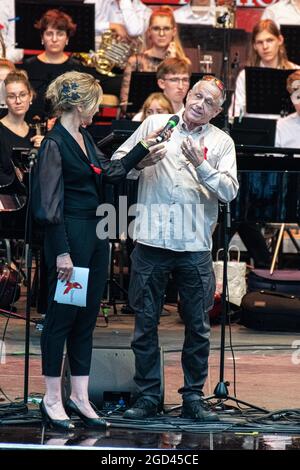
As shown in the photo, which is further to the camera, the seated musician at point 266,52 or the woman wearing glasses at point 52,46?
the seated musician at point 266,52

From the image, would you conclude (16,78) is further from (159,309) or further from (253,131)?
(159,309)

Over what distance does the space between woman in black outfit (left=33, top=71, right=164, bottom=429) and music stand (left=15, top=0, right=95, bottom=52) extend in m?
6.67

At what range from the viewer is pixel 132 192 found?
914 centimetres

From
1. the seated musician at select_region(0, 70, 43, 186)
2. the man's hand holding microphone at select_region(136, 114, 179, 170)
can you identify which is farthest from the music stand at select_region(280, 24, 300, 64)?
the man's hand holding microphone at select_region(136, 114, 179, 170)

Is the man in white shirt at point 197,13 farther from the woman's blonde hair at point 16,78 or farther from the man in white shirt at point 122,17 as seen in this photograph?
the woman's blonde hair at point 16,78

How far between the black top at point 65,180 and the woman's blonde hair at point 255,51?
23.2 feet

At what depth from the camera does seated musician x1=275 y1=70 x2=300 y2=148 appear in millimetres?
12130

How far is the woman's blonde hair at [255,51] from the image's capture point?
1339cm

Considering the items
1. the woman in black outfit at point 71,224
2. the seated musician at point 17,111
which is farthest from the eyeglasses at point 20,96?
the woman in black outfit at point 71,224

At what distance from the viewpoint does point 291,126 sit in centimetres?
1233

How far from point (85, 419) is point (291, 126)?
6.39 meters

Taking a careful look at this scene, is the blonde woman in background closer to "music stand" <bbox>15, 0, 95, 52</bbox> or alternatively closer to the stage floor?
the stage floor

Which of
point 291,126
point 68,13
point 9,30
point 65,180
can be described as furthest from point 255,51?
point 65,180

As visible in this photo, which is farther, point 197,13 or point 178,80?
point 197,13
